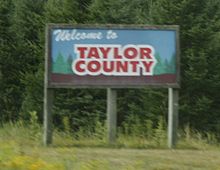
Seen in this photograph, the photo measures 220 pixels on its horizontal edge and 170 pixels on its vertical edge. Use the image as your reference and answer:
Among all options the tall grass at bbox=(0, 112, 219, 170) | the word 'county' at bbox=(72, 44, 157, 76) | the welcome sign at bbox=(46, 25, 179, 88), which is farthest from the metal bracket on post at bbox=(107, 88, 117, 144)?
the word 'county' at bbox=(72, 44, 157, 76)

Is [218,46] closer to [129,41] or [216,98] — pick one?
[216,98]

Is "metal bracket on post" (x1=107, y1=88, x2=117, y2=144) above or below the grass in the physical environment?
above

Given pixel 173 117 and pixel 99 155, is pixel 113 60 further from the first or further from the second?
pixel 99 155

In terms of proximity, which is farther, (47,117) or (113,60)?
(47,117)

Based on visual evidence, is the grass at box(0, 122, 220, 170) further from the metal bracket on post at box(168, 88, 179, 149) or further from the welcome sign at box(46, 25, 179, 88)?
the welcome sign at box(46, 25, 179, 88)

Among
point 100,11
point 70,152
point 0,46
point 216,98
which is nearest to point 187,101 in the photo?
point 216,98

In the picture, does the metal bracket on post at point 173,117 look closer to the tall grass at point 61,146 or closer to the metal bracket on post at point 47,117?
the tall grass at point 61,146

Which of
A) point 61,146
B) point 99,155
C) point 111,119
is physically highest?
point 111,119

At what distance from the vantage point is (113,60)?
1285cm

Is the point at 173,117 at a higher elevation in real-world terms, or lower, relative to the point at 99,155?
higher

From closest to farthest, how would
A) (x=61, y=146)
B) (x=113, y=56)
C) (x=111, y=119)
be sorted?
(x=61, y=146) → (x=113, y=56) → (x=111, y=119)

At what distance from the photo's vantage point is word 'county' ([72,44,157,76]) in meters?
12.8

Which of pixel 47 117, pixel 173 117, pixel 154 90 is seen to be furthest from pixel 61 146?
pixel 154 90

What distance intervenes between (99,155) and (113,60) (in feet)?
8.09
